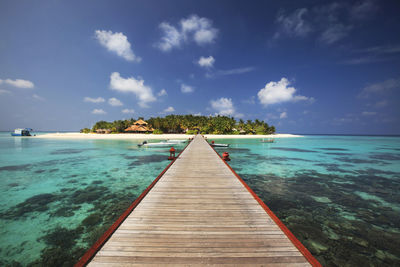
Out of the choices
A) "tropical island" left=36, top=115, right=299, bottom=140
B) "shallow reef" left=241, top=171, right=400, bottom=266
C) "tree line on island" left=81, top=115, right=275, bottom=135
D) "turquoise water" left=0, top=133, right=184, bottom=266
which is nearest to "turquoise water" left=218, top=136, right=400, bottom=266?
"shallow reef" left=241, top=171, right=400, bottom=266

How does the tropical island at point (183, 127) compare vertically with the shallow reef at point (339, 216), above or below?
above

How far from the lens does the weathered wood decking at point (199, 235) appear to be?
2.60 meters

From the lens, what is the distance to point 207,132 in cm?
7081

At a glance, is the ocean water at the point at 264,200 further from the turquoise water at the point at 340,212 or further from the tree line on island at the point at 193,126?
the tree line on island at the point at 193,126

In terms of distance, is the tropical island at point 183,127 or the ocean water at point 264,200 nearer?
the ocean water at point 264,200

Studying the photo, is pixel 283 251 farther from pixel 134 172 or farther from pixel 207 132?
pixel 207 132

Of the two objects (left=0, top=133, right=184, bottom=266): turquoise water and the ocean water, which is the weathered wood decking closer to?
the ocean water

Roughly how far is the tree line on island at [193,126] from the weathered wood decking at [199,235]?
64483 millimetres

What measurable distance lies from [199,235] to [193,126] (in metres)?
68.3

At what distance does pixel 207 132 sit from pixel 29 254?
6716cm

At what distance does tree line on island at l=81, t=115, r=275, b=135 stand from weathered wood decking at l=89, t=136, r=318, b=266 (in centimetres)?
6448

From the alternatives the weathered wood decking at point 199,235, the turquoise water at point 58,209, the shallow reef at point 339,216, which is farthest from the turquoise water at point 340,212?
the turquoise water at point 58,209

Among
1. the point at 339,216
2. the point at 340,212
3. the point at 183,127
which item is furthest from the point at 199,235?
the point at 183,127

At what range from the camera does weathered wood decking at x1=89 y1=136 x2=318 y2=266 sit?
2.60 metres
